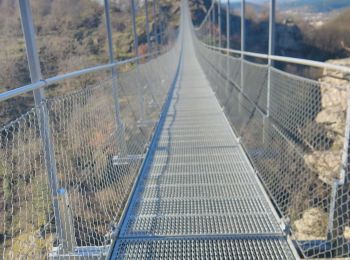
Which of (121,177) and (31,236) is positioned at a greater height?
(31,236)

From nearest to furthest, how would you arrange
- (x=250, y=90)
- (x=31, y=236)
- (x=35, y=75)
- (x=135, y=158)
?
1. (x=31, y=236)
2. (x=35, y=75)
3. (x=135, y=158)
4. (x=250, y=90)

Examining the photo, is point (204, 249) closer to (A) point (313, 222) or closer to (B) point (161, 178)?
(B) point (161, 178)

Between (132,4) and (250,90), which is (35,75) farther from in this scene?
(132,4)

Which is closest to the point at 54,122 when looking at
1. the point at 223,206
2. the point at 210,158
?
the point at 223,206

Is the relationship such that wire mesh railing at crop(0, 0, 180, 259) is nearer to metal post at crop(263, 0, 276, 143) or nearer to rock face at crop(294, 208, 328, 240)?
metal post at crop(263, 0, 276, 143)

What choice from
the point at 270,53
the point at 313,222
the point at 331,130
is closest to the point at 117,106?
the point at 270,53

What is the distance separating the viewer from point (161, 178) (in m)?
2.89

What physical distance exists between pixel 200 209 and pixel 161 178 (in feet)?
2.00

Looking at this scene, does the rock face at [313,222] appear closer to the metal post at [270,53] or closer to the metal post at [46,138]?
the metal post at [270,53]

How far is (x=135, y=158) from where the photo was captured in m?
2.97

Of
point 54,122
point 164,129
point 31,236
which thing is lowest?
point 164,129

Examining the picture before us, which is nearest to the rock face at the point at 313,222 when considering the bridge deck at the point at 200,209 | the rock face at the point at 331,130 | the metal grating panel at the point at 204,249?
the rock face at the point at 331,130

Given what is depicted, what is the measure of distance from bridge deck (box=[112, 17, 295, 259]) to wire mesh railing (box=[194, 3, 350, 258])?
0.39 ft

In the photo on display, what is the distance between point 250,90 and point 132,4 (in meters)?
1.60
